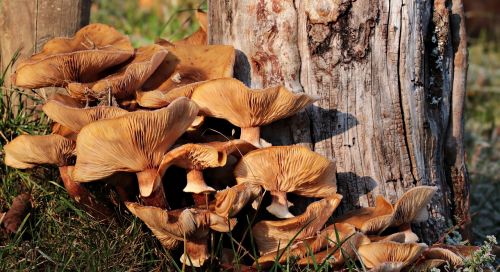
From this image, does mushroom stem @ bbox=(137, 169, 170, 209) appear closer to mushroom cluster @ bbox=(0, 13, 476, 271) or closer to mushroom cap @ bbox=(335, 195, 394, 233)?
mushroom cluster @ bbox=(0, 13, 476, 271)

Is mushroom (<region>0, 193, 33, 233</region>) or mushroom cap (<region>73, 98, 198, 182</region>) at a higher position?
mushroom cap (<region>73, 98, 198, 182</region>)

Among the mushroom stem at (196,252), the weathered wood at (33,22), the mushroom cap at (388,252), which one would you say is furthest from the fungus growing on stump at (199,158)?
the weathered wood at (33,22)

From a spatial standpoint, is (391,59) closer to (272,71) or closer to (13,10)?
(272,71)

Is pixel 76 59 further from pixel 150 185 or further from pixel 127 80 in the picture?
pixel 150 185

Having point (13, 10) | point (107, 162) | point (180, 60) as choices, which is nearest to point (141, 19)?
point (13, 10)

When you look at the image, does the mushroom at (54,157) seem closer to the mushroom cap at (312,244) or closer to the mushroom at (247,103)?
the mushroom at (247,103)

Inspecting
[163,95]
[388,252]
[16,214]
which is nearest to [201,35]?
[163,95]

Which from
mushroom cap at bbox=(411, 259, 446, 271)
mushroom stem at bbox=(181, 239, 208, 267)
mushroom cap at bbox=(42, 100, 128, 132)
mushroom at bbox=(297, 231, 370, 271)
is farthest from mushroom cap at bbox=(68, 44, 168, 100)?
mushroom cap at bbox=(411, 259, 446, 271)

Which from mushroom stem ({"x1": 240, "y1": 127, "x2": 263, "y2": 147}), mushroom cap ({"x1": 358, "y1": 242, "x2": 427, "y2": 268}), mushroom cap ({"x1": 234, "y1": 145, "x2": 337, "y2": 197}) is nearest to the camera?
mushroom cap ({"x1": 358, "y1": 242, "x2": 427, "y2": 268})

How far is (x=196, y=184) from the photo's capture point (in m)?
3.48

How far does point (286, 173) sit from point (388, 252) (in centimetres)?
60

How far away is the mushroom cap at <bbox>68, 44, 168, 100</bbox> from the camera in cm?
354

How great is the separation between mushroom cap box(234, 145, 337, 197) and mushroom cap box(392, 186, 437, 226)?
336 mm

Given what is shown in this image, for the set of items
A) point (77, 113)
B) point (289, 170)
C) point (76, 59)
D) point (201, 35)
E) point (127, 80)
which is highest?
point (201, 35)
